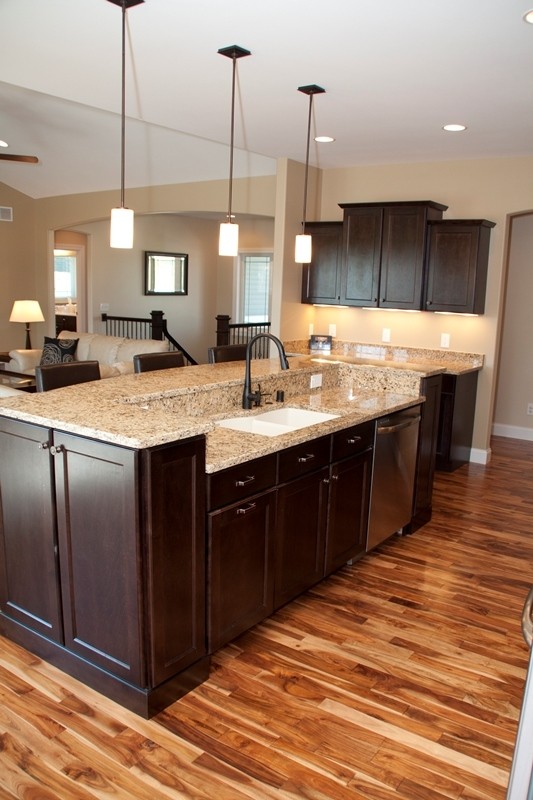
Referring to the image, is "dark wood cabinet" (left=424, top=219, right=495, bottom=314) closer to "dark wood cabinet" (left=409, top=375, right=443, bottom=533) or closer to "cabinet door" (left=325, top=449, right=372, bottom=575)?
"dark wood cabinet" (left=409, top=375, right=443, bottom=533)

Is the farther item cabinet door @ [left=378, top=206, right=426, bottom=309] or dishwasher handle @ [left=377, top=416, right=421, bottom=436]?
cabinet door @ [left=378, top=206, right=426, bottom=309]

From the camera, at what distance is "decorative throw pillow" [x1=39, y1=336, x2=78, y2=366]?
7.98 meters

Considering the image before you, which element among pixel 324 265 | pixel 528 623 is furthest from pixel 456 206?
pixel 528 623

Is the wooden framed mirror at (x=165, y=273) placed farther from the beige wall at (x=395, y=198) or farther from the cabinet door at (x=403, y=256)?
the cabinet door at (x=403, y=256)

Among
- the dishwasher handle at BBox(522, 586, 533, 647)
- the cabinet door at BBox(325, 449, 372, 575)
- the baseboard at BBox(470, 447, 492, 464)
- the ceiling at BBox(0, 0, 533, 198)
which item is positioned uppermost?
the ceiling at BBox(0, 0, 533, 198)

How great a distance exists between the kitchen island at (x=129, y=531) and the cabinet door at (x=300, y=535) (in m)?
0.01

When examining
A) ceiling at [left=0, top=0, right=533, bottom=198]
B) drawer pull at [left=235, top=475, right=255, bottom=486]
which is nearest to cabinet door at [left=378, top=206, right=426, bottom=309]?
ceiling at [left=0, top=0, right=533, bottom=198]

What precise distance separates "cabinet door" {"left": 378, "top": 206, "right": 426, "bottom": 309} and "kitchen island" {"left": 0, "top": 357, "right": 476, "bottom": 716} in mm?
3183

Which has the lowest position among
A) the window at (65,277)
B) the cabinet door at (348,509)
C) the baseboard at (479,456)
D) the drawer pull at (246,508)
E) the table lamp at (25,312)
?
the baseboard at (479,456)

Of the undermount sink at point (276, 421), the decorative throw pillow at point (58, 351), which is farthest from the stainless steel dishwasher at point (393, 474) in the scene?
the decorative throw pillow at point (58, 351)

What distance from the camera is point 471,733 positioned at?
95.5 inches

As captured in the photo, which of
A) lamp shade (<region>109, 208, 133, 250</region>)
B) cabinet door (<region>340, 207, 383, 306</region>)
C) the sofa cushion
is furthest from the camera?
the sofa cushion

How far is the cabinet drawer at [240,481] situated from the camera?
8.26ft

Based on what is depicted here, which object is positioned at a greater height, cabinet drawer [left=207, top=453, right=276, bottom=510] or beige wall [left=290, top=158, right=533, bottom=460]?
beige wall [left=290, top=158, right=533, bottom=460]
